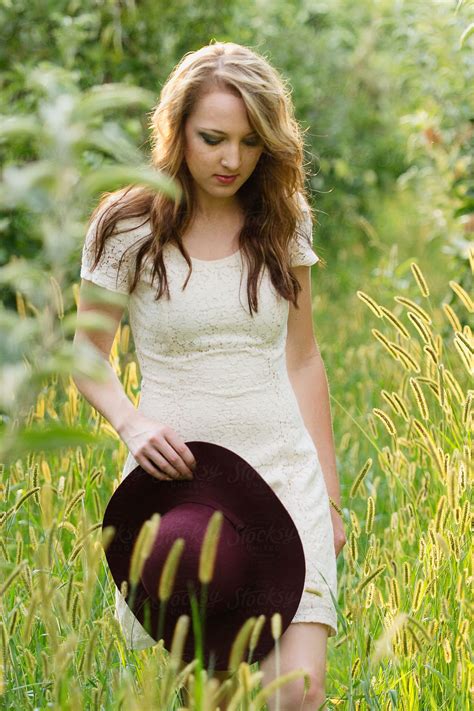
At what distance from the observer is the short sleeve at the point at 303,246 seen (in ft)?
8.63

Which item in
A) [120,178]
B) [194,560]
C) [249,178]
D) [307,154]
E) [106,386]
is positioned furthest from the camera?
[307,154]

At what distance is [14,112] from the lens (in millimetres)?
5270

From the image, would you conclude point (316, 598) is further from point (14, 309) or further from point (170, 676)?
point (14, 309)

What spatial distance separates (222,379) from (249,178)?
0.48 meters

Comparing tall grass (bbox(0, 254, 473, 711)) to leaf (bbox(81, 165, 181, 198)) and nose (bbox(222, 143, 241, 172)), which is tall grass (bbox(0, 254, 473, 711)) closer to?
nose (bbox(222, 143, 241, 172))

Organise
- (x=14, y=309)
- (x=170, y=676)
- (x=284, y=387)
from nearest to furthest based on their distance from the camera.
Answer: (x=170, y=676) < (x=284, y=387) < (x=14, y=309)

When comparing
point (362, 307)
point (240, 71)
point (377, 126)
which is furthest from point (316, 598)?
point (377, 126)

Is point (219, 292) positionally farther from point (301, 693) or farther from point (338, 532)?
point (301, 693)

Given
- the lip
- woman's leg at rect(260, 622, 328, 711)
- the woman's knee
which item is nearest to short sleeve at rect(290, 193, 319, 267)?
the lip

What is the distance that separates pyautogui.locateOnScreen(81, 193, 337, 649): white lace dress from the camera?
2416mm

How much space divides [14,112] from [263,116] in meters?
3.10

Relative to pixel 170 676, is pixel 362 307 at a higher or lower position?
higher

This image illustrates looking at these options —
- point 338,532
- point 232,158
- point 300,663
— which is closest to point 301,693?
point 300,663

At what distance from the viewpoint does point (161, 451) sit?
2.23m
